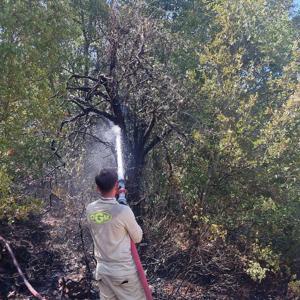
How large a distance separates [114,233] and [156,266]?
385 cm

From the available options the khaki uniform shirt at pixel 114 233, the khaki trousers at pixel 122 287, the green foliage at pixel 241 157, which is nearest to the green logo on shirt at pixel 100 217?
the khaki uniform shirt at pixel 114 233

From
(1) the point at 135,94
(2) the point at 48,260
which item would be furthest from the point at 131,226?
(2) the point at 48,260

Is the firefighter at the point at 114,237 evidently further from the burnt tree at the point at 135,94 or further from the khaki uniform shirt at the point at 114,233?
the burnt tree at the point at 135,94

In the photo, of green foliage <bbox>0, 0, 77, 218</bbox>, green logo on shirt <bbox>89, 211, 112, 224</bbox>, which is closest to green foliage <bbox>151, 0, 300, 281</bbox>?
green foliage <bbox>0, 0, 77, 218</bbox>

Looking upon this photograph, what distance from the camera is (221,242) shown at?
24.1 ft

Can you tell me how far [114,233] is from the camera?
3439 mm

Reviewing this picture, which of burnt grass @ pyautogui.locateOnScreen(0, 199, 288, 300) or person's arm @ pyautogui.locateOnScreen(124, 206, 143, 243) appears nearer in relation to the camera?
person's arm @ pyautogui.locateOnScreen(124, 206, 143, 243)

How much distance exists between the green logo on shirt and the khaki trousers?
1.45 feet

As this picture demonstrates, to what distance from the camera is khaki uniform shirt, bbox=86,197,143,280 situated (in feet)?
11.2

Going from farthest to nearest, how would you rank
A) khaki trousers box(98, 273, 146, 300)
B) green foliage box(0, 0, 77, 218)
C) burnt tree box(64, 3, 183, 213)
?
burnt tree box(64, 3, 183, 213), green foliage box(0, 0, 77, 218), khaki trousers box(98, 273, 146, 300)

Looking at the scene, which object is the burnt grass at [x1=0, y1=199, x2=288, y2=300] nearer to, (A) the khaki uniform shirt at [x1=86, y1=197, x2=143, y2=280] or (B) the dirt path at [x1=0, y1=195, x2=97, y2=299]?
(B) the dirt path at [x1=0, y1=195, x2=97, y2=299]

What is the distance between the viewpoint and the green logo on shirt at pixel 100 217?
3416 millimetres

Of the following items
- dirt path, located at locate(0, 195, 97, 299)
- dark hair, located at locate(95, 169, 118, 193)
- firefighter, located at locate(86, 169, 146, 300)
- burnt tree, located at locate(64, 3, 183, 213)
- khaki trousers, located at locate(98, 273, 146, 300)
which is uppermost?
burnt tree, located at locate(64, 3, 183, 213)

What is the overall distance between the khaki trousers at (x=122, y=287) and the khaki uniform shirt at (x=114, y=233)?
0.15 ft
